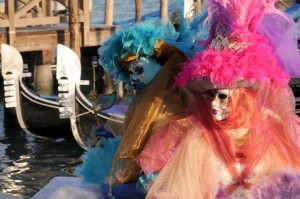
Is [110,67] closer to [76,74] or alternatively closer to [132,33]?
[132,33]

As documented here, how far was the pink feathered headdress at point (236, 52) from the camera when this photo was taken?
3.71 m

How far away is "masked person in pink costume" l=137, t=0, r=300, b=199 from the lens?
12.2ft

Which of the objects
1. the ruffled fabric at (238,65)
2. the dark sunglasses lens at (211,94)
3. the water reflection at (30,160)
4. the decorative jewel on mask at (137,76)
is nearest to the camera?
the ruffled fabric at (238,65)

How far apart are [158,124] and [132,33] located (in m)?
0.41

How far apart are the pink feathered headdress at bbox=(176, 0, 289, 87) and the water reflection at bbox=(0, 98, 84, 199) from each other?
6.53 meters

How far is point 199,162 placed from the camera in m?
3.79

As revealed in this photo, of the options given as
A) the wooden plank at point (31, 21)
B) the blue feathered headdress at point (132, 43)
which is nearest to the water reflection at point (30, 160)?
the wooden plank at point (31, 21)

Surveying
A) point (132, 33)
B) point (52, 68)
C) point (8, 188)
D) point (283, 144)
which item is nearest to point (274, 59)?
point (283, 144)

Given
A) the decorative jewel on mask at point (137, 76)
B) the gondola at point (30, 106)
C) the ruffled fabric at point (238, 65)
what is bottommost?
the gondola at point (30, 106)

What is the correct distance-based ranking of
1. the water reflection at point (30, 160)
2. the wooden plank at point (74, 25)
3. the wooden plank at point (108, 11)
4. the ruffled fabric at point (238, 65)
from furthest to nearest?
the wooden plank at point (108, 11), the wooden plank at point (74, 25), the water reflection at point (30, 160), the ruffled fabric at point (238, 65)

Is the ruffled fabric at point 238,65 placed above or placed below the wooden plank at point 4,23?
above

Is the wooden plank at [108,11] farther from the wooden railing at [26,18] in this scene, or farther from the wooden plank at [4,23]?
the wooden plank at [4,23]

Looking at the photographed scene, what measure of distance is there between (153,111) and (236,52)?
0.49m

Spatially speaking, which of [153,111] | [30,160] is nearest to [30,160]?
[30,160]
